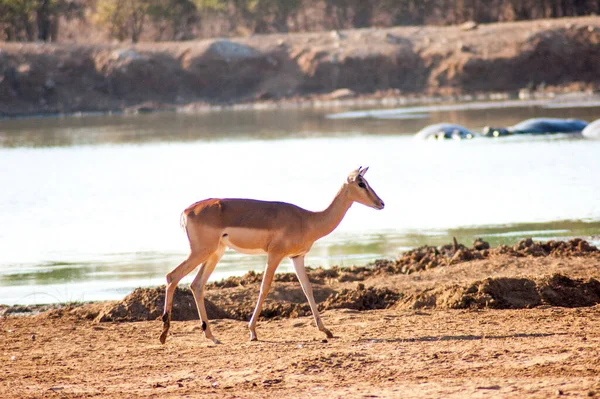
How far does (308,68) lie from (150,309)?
5876 cm

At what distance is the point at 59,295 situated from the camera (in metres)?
13.8

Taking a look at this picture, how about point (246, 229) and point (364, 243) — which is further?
point (364, 243)

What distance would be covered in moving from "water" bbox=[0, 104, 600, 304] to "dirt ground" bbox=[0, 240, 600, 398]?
8.13 ft

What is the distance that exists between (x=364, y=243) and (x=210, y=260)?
22.9ft

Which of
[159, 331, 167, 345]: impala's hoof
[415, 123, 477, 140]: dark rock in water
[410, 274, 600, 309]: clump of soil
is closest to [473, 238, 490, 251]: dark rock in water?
[410, 274, 600, 309]: clump of soil

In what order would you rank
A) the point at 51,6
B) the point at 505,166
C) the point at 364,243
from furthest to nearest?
the point at 51,6 → the point at 505,166 → the point at 364,243

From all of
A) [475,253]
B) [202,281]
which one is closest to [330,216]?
[202,281]

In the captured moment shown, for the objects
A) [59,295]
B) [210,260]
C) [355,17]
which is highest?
[355,17]

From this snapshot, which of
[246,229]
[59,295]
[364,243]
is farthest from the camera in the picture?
[364,243]

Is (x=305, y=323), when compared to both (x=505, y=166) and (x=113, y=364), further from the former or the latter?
(x=505, y=166)

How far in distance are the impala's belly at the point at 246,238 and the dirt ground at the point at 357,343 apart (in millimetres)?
897

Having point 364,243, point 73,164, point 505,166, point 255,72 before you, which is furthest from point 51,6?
point 364,243

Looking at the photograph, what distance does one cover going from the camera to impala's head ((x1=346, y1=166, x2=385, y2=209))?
10.2 m

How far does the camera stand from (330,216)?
33.9 ft
